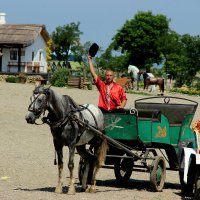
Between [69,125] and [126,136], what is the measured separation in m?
1.63

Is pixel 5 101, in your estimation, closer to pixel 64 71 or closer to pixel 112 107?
pixel 64 71

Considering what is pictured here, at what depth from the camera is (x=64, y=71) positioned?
51125mm

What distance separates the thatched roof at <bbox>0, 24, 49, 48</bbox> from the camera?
72562 mm

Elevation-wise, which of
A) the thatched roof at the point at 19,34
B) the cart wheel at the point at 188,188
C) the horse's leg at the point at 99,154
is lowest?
the cart wheel at the point at 188,188

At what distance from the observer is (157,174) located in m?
14.7

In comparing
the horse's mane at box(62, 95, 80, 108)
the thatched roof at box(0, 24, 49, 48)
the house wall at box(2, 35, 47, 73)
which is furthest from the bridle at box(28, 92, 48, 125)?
the house wall at box(2, 35, 47, 73)

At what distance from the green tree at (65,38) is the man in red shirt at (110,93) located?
98.2 metres

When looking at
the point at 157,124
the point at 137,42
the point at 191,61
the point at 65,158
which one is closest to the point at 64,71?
the point at 191,61

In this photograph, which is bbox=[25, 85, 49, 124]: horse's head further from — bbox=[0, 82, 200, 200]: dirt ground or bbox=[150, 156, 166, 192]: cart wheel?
bbox=[150, 156, 166, 192]: cart wheel

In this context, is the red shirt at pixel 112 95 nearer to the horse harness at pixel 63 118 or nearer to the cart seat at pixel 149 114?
the cart seat at pixel 149 114

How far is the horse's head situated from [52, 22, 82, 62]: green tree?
327 ft

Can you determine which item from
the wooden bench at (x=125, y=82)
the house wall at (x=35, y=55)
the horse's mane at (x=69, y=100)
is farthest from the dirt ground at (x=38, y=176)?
the house wall at (x=35, y=55)

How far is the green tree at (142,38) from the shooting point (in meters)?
110

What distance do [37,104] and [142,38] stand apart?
327 feet
